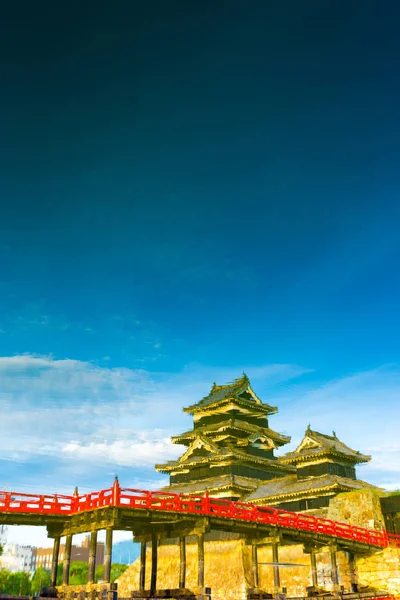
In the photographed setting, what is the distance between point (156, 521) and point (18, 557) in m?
131

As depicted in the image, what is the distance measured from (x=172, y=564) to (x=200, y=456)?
1115cm

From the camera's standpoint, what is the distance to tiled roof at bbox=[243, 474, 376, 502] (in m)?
45.5

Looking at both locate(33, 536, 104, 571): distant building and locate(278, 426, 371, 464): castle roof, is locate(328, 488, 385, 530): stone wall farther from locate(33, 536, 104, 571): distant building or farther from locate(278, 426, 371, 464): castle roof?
locate(33, 536, 104, 571): distant building

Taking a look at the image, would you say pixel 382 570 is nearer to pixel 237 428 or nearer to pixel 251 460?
pixel 251 460

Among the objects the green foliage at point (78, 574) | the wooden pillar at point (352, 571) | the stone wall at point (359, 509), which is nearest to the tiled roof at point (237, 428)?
the stone wall at point (359, 509)

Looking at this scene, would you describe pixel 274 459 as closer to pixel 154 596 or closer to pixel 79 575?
pixel 154 596

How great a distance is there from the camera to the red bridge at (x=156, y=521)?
25188 millimetres

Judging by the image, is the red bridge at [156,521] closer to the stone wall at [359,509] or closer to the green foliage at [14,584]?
the stone wall at [359,509]

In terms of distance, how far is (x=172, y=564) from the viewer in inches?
1822

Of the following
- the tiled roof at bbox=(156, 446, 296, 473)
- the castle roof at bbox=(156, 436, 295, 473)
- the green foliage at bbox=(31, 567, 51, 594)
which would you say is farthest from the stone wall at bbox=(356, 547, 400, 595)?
the green foliage at bbox=(31, 567, 51, 594)

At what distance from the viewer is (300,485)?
47.4 metres

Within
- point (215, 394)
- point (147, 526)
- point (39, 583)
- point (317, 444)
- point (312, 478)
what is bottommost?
point (39, 583)

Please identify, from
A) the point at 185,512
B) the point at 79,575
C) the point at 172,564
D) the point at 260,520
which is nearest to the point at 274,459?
the point at 172,564

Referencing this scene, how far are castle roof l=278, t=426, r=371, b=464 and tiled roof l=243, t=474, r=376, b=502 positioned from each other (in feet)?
6.33
